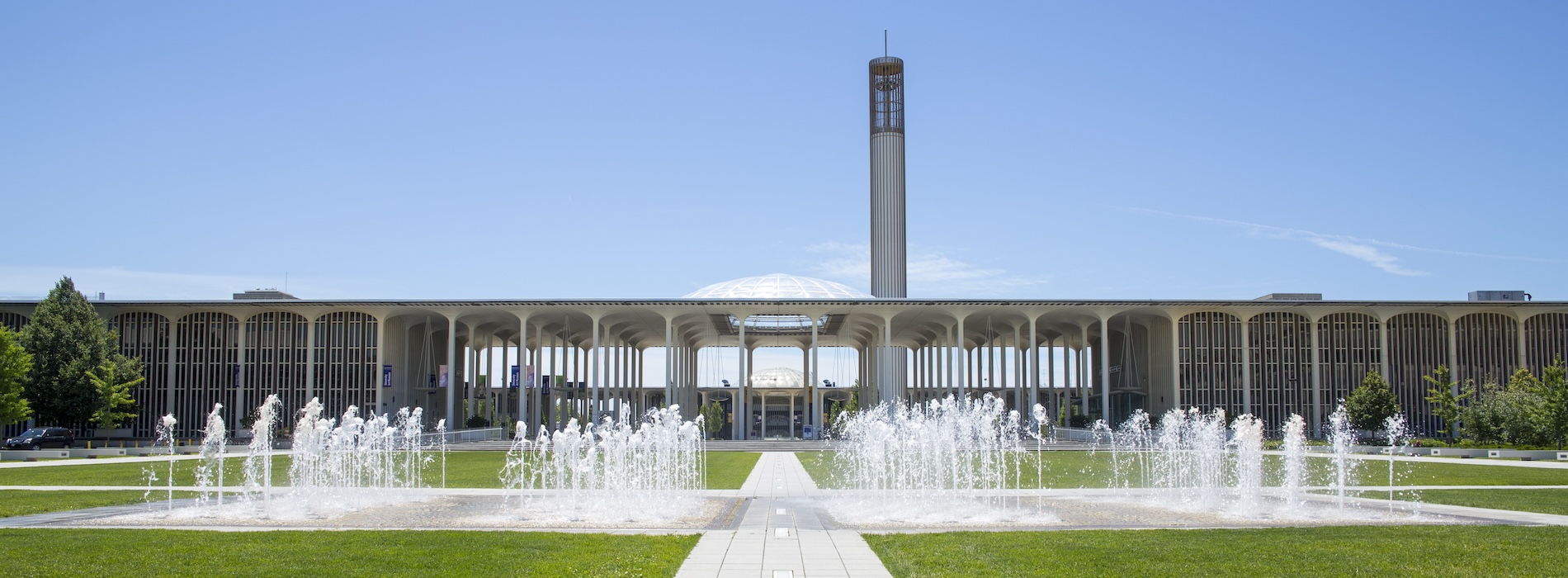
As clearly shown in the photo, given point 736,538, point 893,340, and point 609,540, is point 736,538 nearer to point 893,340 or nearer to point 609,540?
point 609,540

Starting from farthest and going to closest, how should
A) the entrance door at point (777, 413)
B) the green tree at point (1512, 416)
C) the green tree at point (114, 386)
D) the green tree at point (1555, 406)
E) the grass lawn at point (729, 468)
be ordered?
the entrance door at point (777, 413) → the green tree at point (114, 386) → the green tree at point (1512, 416) → the green tree at point (1555, 406) → the grass lawn at point (729, 468)

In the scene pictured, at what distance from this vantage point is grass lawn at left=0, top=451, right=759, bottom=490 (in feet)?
77.7

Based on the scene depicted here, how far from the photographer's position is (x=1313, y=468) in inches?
1172

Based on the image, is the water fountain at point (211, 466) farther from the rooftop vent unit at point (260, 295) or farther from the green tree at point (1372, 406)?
the green tree at point (1372, 406)

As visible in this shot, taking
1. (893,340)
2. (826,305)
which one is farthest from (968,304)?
(893,340)

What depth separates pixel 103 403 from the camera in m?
47.9

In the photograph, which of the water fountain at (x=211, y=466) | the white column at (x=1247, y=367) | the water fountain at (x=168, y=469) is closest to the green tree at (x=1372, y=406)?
the white column at (x=1247, y=367)

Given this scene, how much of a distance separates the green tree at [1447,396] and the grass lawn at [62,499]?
1780 inches

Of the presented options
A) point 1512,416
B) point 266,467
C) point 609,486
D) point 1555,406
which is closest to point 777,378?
point 1512,416

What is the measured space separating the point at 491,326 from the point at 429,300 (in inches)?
501

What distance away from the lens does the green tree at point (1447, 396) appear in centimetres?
4678

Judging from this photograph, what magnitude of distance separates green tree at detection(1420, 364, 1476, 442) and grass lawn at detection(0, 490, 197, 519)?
4520 centimetres

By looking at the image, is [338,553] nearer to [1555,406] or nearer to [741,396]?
[1555,406]

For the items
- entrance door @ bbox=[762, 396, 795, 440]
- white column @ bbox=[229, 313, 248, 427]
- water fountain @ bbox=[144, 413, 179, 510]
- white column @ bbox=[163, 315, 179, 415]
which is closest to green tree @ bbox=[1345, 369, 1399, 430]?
white column @ bbox=[229, 313, 248, 427]
